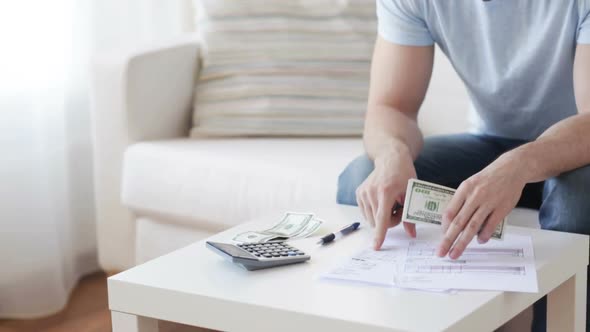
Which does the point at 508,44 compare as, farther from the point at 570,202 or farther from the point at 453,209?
the point at 453,209

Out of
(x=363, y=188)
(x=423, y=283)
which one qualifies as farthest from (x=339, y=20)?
(x=423, y=283)

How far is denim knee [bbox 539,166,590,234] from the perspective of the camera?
1390 millimetres

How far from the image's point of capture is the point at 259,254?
1245 mm

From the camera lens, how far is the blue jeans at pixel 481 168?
4.57 ft

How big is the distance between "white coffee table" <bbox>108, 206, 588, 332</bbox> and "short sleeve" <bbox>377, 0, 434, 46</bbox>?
1.56ft

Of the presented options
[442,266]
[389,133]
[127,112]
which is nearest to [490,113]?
[389,133]

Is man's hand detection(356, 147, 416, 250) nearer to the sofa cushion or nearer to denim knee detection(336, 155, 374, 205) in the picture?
denim knee detection(336, 155, 374, 205)

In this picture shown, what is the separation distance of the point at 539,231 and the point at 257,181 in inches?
31.1

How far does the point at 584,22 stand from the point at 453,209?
45 cm

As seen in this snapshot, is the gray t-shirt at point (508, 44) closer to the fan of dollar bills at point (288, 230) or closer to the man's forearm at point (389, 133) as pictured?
the man's forearm at point (389, 133)

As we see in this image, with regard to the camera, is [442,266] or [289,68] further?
[289,68]

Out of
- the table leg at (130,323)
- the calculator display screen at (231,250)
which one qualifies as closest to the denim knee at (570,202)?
the calculator display screen at (231,250)

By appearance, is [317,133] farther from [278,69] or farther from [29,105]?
[29,105]

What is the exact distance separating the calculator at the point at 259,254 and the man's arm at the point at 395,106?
21 centimetres
